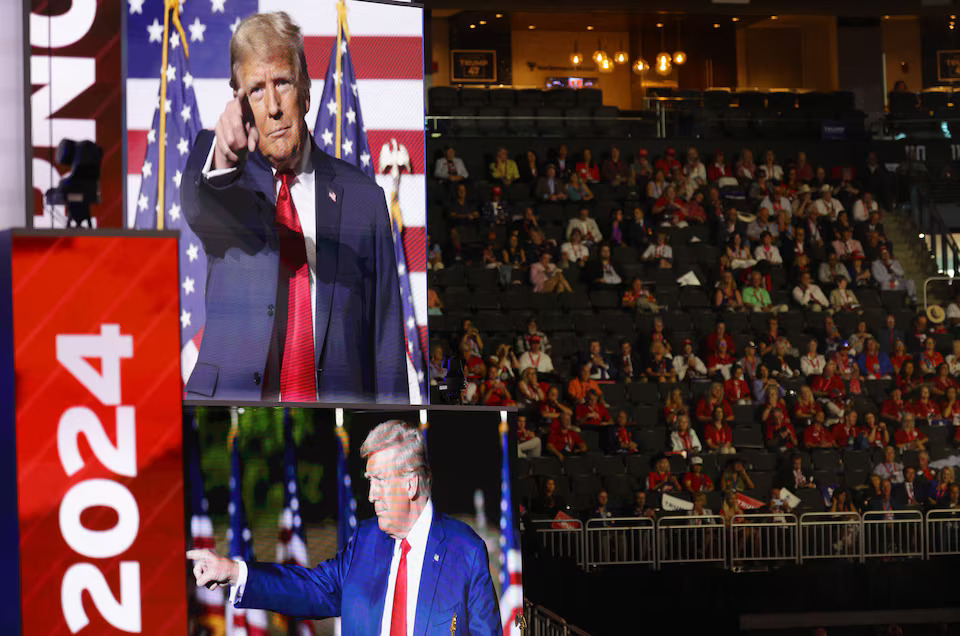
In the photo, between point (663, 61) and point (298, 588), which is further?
point (663, 61)

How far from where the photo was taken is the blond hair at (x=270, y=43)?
7.45m

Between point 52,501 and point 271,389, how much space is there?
392 centimetres

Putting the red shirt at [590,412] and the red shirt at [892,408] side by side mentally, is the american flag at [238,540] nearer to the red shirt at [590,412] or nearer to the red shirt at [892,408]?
the red shirt at [590,412]

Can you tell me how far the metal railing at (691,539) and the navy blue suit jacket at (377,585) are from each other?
6711 mm

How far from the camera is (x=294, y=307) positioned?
7.38 m

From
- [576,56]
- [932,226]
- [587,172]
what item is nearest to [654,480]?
[587,172]

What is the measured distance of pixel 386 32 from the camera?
7926 millimetres

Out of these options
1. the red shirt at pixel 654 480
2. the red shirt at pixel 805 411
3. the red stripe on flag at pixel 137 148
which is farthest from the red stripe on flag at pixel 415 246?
the red shirt at pixel 805 411

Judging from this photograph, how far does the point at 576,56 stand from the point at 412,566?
19529 millimetres

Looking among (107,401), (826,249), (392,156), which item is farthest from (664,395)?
(107,401)

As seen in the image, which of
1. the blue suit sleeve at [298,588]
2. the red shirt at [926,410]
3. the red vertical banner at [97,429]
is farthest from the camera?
the red shirt at [926,410]

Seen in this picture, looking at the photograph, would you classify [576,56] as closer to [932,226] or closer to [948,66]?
[948,66]

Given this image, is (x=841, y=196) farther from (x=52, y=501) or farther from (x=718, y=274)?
(x=52, y=501)

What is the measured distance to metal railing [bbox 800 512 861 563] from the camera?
44.2 ft
